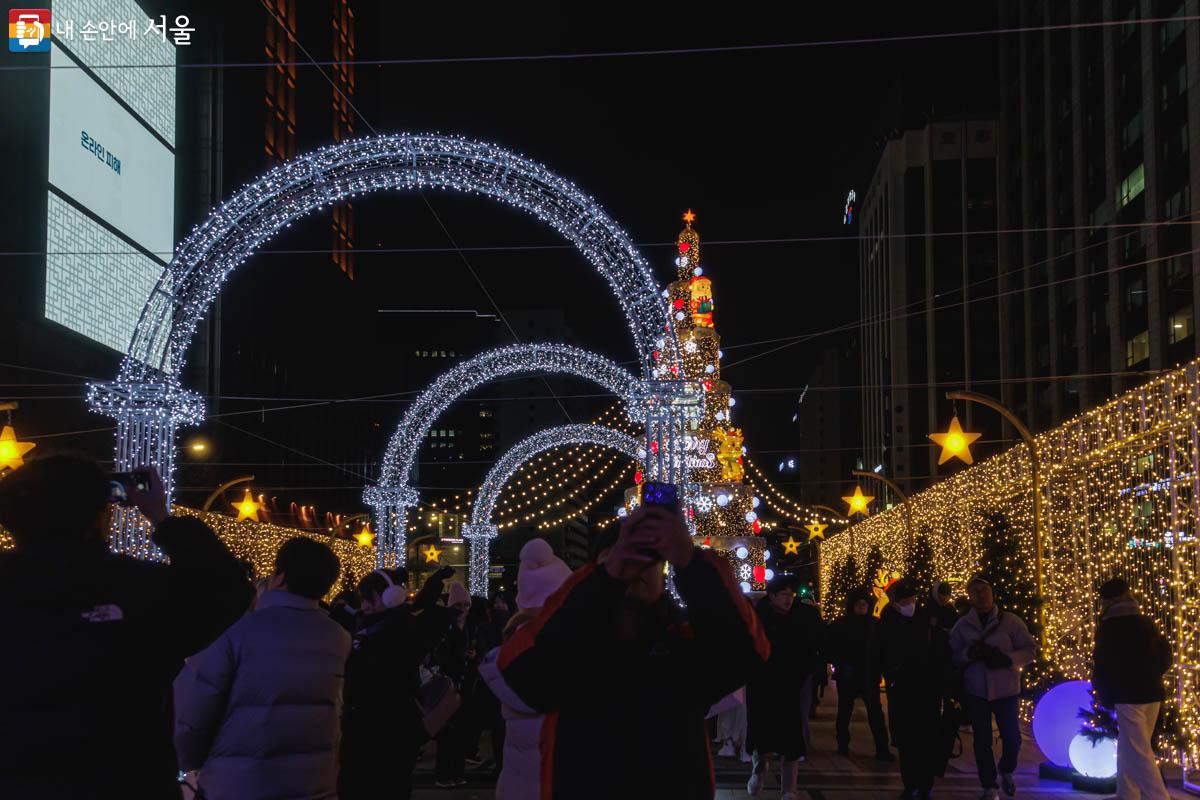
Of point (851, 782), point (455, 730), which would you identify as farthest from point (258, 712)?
point (851, 782)

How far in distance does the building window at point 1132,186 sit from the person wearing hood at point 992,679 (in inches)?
1605

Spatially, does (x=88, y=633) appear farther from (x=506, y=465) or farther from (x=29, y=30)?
(x=506, y=465)

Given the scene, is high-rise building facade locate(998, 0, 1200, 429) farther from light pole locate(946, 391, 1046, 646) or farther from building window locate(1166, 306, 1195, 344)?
light pole locate(946, 391, 1046, 646)

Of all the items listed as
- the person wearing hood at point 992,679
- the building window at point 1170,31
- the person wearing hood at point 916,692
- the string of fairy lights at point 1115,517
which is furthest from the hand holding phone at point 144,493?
the building window at point 1170,31

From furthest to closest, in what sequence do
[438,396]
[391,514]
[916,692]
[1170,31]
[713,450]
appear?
[713,450] → [1170,31] → [391,514] → [438,396] → [916,692]

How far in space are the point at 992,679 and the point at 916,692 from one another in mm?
704

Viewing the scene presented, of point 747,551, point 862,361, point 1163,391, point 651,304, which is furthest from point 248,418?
point 862,361

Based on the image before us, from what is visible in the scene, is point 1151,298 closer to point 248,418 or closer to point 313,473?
point 248,418

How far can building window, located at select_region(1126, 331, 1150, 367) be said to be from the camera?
49.3 metres

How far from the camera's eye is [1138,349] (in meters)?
50.2

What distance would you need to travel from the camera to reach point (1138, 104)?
164ft

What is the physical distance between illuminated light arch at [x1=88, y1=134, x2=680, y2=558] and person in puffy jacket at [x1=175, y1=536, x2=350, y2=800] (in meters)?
14.4

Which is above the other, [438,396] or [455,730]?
[438,396]

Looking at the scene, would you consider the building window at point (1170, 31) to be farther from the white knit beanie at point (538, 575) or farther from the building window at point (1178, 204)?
the white knit beanie at point (538, 575)
